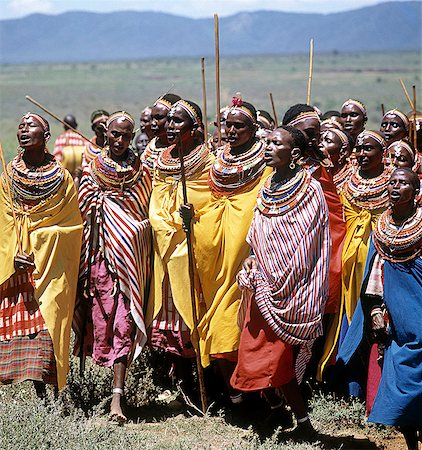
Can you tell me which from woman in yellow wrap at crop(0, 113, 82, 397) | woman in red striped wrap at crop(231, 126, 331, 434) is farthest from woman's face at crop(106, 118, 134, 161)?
woman in red striped wrap at crop(231, 126, 331, 434)

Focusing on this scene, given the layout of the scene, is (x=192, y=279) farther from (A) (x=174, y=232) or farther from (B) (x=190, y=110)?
(B) (x=190, y=110)

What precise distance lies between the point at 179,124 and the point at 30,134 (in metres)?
1.19

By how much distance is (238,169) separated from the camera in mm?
7488

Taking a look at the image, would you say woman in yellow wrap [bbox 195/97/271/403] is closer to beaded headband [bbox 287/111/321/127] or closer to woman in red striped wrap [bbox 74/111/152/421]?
beaded headband [bbox 287/111/321/127]

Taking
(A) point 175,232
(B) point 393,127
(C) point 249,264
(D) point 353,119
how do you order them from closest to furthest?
1. (C) point 249,264
2. (A) point 175,232
3. (B) point 393,127
4. (D) point 353,119

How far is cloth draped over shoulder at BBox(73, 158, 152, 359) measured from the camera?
26.0 feet

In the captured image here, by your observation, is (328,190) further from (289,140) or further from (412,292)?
(412,292)

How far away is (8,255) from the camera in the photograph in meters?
7.74

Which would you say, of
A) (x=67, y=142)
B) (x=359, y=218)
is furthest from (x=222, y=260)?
(x=67, y=142)

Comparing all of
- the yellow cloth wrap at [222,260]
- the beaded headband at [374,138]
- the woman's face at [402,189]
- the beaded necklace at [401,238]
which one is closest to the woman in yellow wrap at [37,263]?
the yellow cloth wrap at [222,260]

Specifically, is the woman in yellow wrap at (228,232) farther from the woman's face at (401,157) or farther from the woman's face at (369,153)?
the woman's face at (401,157)

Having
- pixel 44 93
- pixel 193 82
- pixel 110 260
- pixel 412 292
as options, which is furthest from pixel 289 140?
pixel 193 82

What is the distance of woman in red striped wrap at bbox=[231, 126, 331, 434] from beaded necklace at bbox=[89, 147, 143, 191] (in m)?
1.47

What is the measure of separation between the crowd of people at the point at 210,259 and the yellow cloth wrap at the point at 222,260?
0.01 metres
